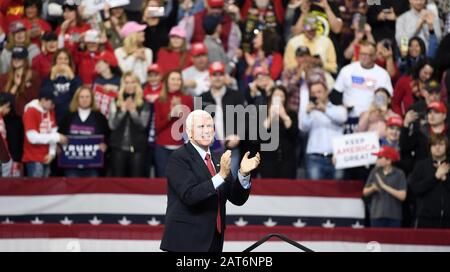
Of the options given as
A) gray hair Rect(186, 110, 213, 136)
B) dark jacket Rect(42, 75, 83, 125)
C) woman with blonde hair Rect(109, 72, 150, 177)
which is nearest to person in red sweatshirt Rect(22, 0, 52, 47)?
dark jacket Rect(42, 75, 83, 125)

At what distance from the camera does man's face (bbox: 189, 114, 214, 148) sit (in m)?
12.8

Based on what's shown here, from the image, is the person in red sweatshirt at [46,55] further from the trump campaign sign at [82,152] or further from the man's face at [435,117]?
the man's face at [435,117]

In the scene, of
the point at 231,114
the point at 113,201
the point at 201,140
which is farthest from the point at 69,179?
the point at 201,140

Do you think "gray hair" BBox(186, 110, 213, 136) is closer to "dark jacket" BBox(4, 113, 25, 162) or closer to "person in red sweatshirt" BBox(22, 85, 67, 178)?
"person in red sweatshirt" BBox(22, 85, 67, 178)

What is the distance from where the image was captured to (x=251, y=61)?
21.2 m

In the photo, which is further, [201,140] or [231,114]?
[231,114]

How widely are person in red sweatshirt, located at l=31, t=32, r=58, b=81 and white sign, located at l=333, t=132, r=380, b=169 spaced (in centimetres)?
492

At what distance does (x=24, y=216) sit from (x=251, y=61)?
442cm

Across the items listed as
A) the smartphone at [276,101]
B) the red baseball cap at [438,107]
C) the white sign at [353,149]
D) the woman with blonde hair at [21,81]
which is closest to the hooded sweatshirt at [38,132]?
the woman with blonde hair at [21,81]

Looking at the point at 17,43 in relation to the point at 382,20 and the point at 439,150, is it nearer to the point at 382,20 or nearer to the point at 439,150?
the point at 382,20

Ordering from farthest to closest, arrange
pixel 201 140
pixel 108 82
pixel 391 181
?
pixel 108 82
pixel 391 181
pixel 201 140

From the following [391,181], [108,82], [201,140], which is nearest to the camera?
[201,140]

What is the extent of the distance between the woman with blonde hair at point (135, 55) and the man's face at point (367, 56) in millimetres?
3380

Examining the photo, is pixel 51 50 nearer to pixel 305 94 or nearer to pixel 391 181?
pixel 305 94
